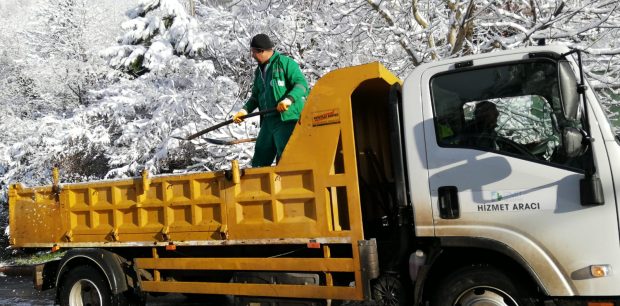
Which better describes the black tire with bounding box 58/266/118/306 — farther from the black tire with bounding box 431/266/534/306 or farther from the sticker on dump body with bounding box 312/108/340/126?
the black tire with bounding box 431/266/534/306

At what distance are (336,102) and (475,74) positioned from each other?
1.06 m

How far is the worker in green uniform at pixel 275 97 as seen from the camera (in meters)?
4.78

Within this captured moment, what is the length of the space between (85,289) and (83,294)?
68 mm

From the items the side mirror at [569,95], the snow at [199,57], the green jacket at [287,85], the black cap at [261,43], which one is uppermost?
the snow at [199,57]

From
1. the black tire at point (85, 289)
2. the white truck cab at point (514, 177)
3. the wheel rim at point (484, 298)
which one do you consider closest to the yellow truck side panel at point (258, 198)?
the black tire at point (85, 289)

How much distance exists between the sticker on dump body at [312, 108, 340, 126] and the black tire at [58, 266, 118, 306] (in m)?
2.87

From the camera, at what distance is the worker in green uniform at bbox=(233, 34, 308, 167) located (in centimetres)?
478

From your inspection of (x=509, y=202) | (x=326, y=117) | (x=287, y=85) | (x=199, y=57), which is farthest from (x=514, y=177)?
(x=199, y=57)

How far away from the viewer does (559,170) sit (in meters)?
3.40

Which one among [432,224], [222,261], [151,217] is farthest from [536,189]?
[151,217]

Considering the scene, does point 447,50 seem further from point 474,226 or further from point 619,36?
point 474,226

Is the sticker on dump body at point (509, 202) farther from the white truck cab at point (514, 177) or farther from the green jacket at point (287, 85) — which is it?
the green jacket at point (287, 85)

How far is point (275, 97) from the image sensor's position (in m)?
5.05

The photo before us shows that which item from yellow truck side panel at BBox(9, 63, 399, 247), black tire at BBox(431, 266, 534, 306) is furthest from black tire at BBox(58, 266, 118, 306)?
black tire at BBox(431, 266, 534, 306)
